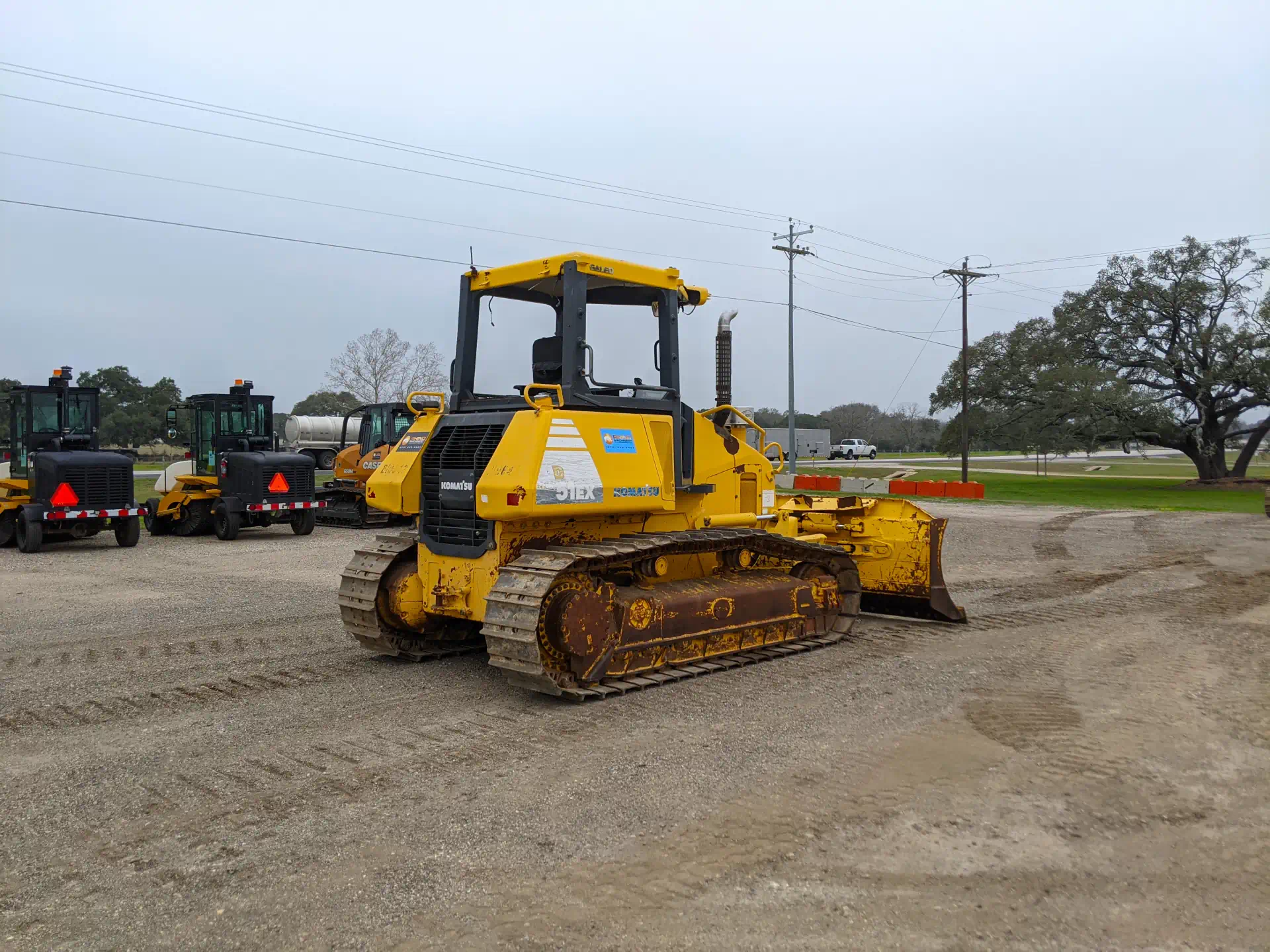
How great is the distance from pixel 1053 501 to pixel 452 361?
80.7ft

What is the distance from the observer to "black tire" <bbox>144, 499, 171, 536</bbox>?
1934 cm

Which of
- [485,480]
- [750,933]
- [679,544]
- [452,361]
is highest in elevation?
[452,361]

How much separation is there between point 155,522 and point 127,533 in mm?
2291

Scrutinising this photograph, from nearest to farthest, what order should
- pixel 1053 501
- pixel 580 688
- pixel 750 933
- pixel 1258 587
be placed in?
pixel 750 933 < pixel 580 688 < pixel 1258 587 < pixel 1053 501

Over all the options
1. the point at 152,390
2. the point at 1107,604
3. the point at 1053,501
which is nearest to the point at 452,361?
the point at 1107,604

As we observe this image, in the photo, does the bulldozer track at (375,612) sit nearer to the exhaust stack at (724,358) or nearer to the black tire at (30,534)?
the exhaust stack at (724,358)

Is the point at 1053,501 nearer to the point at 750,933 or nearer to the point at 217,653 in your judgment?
the point at 217,653

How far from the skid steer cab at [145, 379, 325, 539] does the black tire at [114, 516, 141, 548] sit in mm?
1585

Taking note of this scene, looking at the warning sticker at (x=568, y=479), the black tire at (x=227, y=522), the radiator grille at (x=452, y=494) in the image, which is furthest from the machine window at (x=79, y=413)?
the warning sticker at (x=568, y=479)

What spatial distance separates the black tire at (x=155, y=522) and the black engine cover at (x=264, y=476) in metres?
1.39

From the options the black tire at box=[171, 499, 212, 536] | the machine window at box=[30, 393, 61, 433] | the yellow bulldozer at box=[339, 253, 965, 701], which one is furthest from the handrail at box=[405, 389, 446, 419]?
the black tire at box=[171, 499, 212, 536]

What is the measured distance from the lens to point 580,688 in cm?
688

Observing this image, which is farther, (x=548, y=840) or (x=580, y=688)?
(x=580, y=688)

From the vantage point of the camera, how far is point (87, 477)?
54.5 ft
